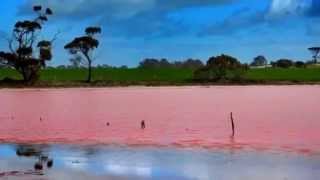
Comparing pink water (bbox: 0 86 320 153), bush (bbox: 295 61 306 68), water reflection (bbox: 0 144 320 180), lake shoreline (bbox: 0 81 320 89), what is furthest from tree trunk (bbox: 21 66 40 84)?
water reflection (bbox: 0 144 320 180)

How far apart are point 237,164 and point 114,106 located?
3210cm

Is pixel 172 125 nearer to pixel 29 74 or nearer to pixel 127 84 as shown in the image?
pixel 29 74

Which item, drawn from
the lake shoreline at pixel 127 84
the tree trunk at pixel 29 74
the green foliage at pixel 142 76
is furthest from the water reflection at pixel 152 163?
the green foliage at pixel 142 76

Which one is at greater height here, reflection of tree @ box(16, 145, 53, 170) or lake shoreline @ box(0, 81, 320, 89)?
lake shoreline @ box(0, 81, 320, 89)

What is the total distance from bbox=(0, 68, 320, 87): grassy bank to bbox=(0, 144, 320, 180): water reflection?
226ft

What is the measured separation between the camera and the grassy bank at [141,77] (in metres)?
95.9

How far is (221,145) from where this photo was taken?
2428 cm

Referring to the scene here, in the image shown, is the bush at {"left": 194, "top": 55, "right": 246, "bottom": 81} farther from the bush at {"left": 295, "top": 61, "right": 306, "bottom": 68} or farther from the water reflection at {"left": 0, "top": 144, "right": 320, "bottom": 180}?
the water reflection at {"left": 0, "top": 144, "right": 320, "bottom": 180}

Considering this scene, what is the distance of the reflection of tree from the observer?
1814 centimetres

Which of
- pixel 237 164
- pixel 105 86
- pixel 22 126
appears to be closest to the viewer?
pixel 237 164

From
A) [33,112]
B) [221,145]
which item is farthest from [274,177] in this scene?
[33,112]

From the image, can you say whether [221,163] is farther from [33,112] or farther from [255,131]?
[33,112]

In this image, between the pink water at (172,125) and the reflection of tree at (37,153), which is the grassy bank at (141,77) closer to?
the pink water at (172,125)

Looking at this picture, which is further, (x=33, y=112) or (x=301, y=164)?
(x=33, y=112)
